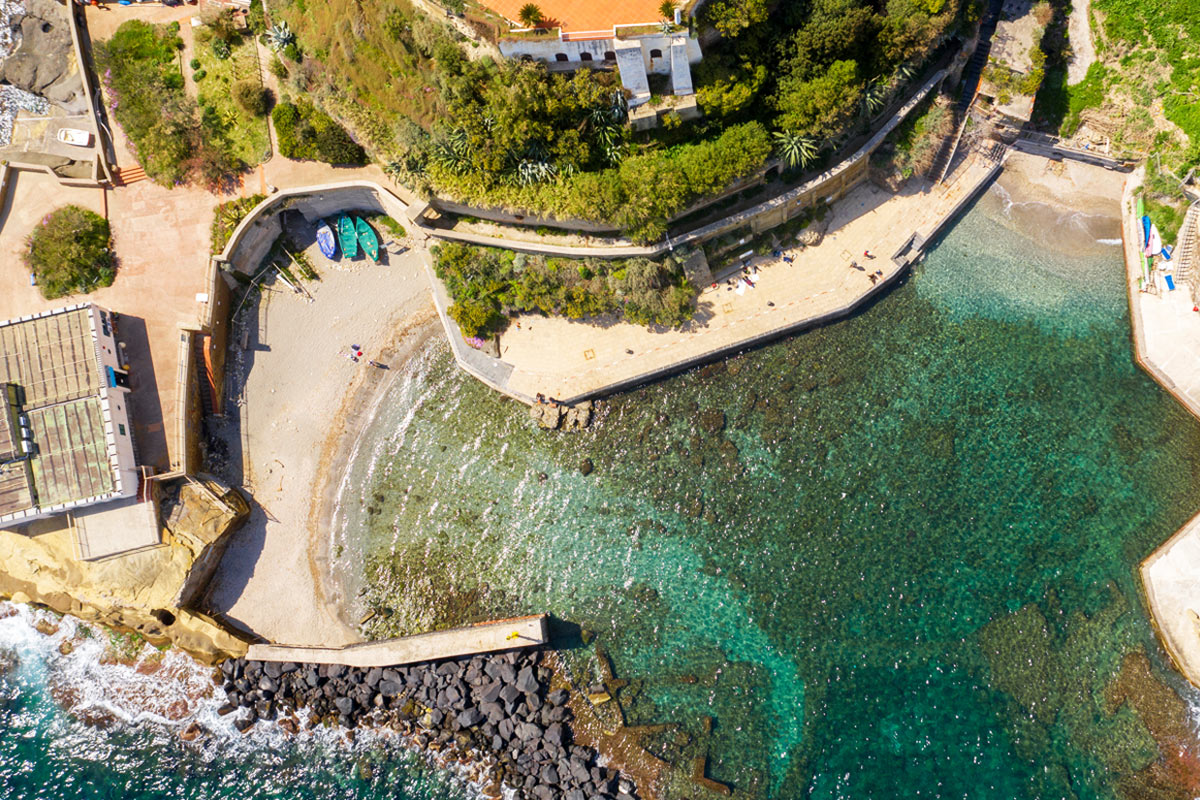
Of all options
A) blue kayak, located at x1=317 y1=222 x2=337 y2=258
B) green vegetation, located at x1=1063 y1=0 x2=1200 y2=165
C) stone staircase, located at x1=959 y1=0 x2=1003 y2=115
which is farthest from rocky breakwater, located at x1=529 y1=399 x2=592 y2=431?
green vegetation, located at x1=1063 y1=0 x2=1200 y2=165

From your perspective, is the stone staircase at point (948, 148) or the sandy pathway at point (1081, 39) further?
the stone staircase at point (948, 148)

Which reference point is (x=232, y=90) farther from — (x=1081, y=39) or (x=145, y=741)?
(x=1081, y=39)

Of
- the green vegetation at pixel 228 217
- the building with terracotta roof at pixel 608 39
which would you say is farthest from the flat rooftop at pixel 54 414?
the building with terracotta roof at pixel 608 39

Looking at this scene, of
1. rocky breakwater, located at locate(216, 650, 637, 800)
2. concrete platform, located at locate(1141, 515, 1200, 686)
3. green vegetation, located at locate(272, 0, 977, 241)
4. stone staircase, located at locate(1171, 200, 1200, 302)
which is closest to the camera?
green vegetation, located at locate(272, 0, 977, 241)

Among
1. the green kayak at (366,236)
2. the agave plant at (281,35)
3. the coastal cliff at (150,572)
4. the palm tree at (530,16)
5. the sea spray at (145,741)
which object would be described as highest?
the agave plant at (281,35)

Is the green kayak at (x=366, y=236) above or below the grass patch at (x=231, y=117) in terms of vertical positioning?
below

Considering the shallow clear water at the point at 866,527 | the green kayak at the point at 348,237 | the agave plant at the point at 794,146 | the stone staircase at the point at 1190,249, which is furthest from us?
the green kayak at the point at 348,237

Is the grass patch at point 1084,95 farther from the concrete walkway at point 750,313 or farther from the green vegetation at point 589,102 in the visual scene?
the green vegetation at point 589,102

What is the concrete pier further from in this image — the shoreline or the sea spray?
the sea spray
